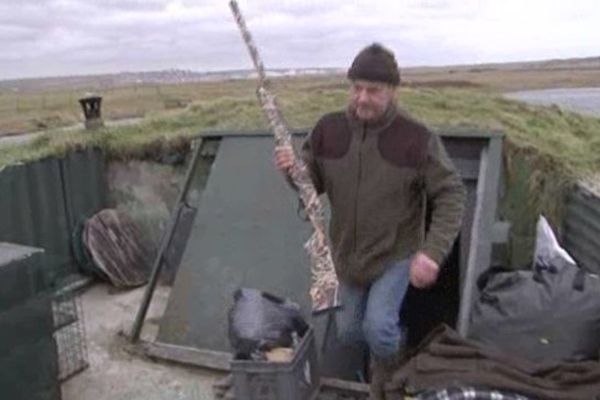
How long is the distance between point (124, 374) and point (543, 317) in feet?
9.09

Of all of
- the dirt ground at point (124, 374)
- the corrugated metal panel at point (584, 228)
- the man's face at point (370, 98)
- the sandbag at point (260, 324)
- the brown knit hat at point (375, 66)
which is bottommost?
the dirt ground at point (124, 374)

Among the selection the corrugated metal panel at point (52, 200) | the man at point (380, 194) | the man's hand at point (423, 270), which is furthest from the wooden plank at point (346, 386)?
the corrugated metal panel at point (52, 200)

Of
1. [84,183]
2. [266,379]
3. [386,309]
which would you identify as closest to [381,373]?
[386,309]

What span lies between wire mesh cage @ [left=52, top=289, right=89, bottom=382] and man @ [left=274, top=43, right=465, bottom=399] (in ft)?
7.18

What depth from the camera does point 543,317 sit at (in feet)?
Result: 11.9

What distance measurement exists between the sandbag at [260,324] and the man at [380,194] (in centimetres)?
43

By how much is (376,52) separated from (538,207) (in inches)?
101

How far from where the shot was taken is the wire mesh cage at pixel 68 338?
16.2ft

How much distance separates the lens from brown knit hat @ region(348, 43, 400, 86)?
10.6ft

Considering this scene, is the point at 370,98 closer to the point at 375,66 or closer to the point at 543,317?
the point at 375,66

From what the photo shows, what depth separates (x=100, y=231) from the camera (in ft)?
22.9

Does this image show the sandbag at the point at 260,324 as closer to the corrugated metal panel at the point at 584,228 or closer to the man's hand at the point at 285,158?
the man's hand at the point at 285,158

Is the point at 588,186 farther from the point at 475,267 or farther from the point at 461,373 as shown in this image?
the point at 461,373

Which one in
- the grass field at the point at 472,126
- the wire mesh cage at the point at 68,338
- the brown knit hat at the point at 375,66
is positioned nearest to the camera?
the brown knit hat at the point at 375,66
